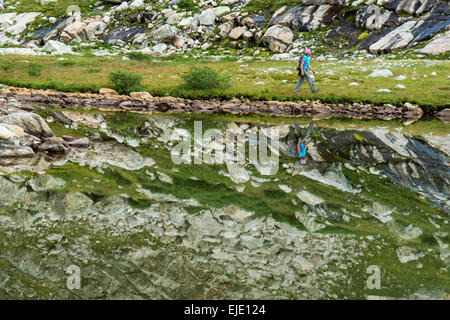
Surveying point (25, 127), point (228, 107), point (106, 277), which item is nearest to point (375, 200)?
point (106, 277)

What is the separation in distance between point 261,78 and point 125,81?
1154cm

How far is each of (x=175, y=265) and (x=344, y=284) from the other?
10.3ft

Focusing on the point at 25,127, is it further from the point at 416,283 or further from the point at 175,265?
the point at 416,283

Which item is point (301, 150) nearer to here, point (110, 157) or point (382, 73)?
point (110, 157)

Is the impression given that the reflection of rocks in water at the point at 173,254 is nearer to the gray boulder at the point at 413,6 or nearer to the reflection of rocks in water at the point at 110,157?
the reflection of rocks in water at the point at 110,157

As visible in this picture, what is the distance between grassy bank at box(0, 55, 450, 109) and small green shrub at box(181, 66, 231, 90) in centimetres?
62

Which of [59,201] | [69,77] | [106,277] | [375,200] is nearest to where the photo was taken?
[106,277]

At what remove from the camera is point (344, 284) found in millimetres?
8062

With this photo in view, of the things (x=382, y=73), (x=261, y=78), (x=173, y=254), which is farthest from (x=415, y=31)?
(x=173, y=254)

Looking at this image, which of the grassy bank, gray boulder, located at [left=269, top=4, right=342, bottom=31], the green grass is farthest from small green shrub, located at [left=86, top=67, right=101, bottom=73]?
the green grass

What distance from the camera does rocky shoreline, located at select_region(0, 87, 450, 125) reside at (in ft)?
101

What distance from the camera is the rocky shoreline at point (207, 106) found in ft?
101

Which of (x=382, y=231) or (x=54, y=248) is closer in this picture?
(x=54, y=248)
